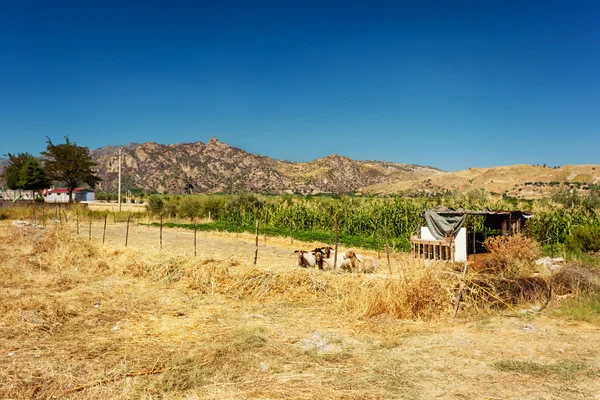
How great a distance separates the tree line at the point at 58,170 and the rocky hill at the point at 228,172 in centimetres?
5709

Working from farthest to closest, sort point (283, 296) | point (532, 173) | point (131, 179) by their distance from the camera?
point (131, 179), point (532, 173), point (283, 296)

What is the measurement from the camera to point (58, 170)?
45688mm

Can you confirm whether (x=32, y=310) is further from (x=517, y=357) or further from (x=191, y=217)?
(x=191, y=217)

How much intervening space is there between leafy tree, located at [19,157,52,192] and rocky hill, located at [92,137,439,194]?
57.4m

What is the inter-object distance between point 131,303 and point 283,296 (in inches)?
127

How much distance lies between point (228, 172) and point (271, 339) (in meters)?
123

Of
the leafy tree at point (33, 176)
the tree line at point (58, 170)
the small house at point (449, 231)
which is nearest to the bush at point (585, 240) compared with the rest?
the small house at point (449, 231)

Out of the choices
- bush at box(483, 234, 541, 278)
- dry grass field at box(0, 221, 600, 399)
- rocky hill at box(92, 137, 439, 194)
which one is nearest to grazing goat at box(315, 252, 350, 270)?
dry grass field at box(0, 221, 600, 399)

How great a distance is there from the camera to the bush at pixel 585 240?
16562 mm

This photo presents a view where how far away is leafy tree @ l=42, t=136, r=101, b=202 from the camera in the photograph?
45.5 meters

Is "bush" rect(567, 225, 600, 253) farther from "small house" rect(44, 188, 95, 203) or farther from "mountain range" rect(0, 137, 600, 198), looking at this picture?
"small house" rect(44, 188, 95, 203)

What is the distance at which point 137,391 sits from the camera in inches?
198

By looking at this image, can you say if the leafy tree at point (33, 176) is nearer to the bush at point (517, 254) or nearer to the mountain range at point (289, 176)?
the bush at point (517, 254)

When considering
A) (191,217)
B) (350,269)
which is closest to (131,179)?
(191,217)
